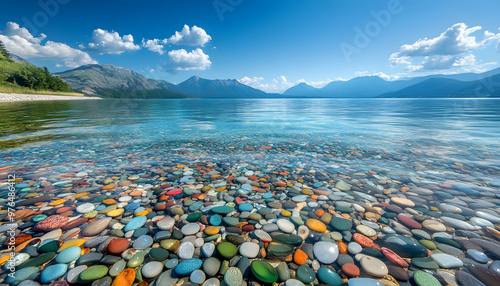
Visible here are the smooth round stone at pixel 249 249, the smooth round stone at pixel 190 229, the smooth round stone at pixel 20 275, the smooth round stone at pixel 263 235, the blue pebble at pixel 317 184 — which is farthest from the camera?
the blue pebble at pixel 317 184

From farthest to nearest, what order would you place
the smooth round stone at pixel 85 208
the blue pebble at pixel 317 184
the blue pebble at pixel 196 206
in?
the blue pebble at pixel 317 184 < the blue pebble at pixel 196 206 < the smooth round stone at pixel 85 208

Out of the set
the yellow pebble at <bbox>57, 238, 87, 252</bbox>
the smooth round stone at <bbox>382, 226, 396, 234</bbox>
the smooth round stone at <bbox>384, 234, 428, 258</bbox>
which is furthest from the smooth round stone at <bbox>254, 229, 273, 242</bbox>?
the yellow pebble at <bbox>57, 238, 87, 252</bbox>

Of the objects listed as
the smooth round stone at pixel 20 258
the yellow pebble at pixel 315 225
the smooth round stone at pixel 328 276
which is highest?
the smooth round stone at pixel 20 258

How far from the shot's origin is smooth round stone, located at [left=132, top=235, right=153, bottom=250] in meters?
2.33

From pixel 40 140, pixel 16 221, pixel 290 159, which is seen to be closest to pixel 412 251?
pixel 290 159

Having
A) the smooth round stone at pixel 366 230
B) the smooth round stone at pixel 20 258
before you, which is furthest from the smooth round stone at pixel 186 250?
the smooth round stone at pixel 366 230

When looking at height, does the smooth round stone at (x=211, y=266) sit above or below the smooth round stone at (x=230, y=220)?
above

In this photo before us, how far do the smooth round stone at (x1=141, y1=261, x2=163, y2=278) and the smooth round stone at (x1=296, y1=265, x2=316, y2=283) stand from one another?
5.01 ft

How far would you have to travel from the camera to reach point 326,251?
2.31 meters

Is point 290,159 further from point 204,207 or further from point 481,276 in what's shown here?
point 481,276

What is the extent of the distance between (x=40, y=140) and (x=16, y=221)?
765 centimetres

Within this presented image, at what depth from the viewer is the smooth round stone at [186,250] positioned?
2.22 m

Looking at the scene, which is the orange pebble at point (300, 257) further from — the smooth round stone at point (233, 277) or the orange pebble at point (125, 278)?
the orange pebble at point (125, 278)

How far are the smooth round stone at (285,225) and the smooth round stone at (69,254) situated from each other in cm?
257
